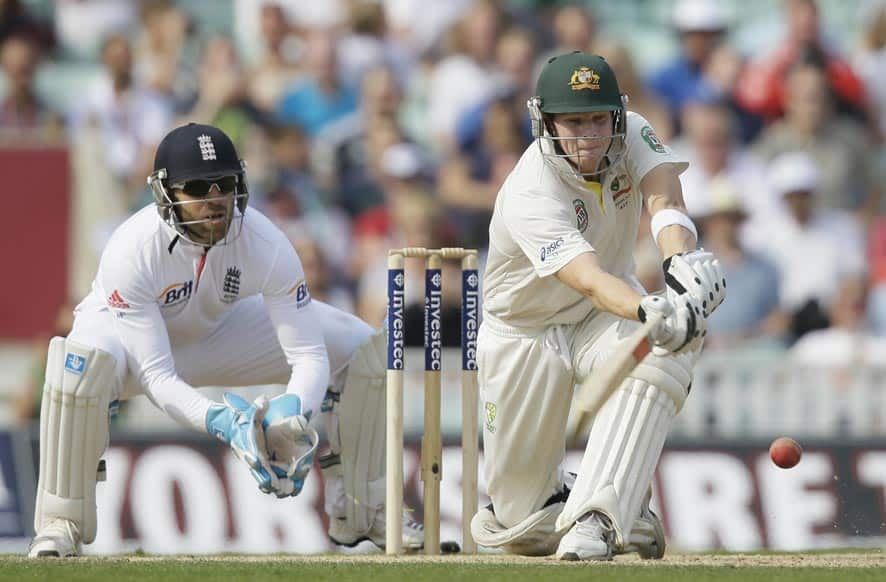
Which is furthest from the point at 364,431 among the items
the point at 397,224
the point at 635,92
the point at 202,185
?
the point at 635,92

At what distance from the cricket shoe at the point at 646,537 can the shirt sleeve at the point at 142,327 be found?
1.55 m

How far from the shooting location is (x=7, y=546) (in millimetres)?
8648

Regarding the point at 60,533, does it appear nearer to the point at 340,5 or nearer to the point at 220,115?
the point at 220,115

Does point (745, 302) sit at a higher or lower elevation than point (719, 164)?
lower

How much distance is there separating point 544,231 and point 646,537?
111cm

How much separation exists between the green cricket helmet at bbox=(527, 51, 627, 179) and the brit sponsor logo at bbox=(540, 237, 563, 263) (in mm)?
289

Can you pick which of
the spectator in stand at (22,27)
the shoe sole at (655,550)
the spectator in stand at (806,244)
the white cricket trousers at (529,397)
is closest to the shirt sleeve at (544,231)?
the white cricket trousers at (529,397)

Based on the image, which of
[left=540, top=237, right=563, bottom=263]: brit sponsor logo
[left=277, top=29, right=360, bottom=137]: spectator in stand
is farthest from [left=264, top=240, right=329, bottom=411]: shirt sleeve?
[left=277, top=29, right=360, bottom=137]: spectator in stand

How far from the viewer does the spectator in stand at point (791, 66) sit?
35.7 ft

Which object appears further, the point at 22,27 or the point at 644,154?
the point at 22,27

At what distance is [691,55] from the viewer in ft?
36.8

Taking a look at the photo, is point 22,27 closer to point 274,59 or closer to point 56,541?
point 274,59

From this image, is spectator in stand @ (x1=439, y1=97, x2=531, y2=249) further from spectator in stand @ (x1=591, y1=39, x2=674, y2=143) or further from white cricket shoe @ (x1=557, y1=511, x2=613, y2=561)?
white cricket shoe @ (x1=557, y1=511, x2=613, y2=561)

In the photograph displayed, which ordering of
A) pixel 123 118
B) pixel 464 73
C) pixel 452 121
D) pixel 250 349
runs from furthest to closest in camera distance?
pixel 123 118 → pixel 464 73 → pixel 452 121 → pixel 250 349
